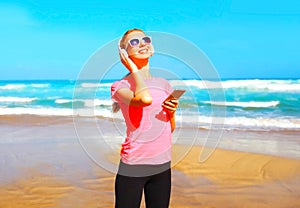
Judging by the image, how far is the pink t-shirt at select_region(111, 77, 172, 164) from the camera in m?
2.36

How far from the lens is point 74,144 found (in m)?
8.39

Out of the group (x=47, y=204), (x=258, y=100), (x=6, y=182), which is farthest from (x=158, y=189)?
(x=258, y=100)

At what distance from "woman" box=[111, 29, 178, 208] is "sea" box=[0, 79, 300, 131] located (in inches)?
5.8

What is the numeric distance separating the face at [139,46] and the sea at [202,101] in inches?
9.1

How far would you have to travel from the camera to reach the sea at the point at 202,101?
96.5 inches

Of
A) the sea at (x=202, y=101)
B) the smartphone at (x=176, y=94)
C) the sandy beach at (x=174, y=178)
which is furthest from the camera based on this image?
the sandy beach at (x=174, y=178)

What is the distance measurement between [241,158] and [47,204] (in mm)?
3501

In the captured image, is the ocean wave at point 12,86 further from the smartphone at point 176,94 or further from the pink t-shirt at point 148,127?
the smartphone at point 176,94

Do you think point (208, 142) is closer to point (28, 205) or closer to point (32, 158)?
point (28, 205)

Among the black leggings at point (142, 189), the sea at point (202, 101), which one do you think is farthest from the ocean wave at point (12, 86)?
the black leggings at point (142, 189)

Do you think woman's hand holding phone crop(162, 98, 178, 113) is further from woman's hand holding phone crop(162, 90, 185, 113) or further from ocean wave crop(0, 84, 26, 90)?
ocean wave crop(0, 84, 26, 90)

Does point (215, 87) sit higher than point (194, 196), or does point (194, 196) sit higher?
point (215, 87)

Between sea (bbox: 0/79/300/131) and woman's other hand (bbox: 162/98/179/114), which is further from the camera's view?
sea (bbox: 0/79/300/131)

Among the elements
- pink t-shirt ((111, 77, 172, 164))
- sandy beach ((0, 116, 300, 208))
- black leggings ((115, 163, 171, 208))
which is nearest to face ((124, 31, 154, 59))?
pink t-shirt ((111, 77, 172, 164))
